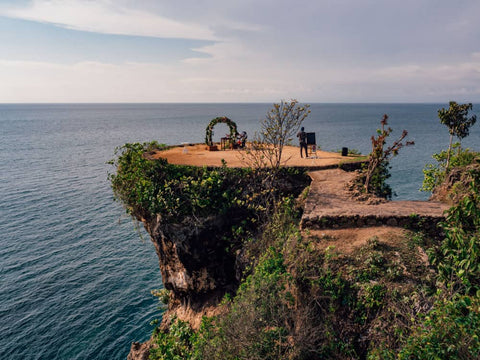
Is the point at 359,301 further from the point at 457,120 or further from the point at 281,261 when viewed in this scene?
the point at 457,120

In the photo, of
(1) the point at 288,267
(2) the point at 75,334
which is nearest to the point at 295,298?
(1) the point at 288,267

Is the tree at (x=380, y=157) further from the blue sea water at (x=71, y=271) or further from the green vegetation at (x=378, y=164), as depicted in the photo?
the blue sea water at (x=71, y=271)

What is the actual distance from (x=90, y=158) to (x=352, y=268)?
68.6 metres

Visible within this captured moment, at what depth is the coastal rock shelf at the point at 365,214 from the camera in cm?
1266

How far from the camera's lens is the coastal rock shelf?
12.7 metres

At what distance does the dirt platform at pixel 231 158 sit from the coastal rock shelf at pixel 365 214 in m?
5.04

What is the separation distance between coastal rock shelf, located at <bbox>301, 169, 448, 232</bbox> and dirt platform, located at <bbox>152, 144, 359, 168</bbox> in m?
5.04

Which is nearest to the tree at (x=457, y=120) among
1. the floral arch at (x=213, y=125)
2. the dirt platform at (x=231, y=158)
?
the dirt platform at (x=231, y=158)

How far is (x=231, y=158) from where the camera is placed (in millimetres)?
23953

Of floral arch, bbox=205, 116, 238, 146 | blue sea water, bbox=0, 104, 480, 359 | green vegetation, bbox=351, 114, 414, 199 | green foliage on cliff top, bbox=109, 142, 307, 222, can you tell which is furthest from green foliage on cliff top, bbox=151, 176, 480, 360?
floral arch, bbox=205, 116, 238, 146

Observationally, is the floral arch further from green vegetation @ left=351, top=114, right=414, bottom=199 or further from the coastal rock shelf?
the coastal rock shelf

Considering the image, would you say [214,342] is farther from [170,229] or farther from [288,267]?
[170,229]

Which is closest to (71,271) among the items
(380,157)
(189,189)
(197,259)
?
(197,259)

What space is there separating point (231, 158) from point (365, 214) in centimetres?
1290
